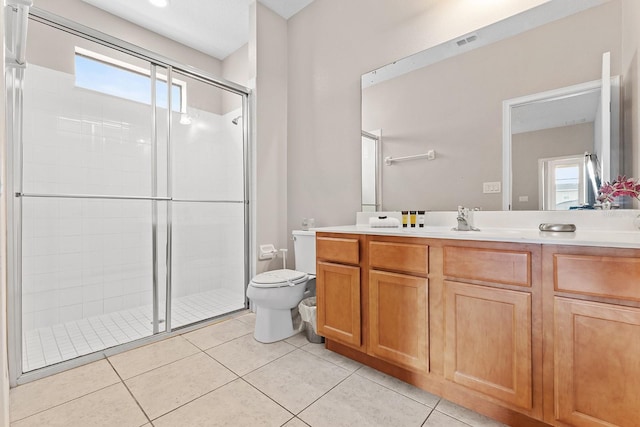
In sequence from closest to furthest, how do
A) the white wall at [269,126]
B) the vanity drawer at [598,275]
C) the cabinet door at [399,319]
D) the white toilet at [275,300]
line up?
the vanity drawer at [598,275] → the cabinet door at [399,319] → the white toilet at [275,300] → the white wall at [269,126]

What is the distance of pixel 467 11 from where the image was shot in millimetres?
1871

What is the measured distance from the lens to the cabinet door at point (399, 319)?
149 cm

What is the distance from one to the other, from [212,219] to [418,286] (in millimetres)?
2217

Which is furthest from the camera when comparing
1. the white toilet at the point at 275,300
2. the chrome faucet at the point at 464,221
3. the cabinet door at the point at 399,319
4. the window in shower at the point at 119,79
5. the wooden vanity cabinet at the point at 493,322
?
the window in shower at the point at 119,79

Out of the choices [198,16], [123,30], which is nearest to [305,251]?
[198,16]

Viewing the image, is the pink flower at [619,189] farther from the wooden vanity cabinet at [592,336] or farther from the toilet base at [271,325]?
the toilet base at [271,325]

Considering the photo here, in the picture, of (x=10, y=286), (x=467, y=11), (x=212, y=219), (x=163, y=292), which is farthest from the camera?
(x=212, y=219)

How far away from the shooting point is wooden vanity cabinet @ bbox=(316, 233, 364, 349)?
5.78 ft

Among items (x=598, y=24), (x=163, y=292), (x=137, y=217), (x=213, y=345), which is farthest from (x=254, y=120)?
(x=598, y=24)

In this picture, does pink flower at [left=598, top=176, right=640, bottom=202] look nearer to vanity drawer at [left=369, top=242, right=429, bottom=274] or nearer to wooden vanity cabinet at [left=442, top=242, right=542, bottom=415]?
wooden vanity cabinet at [left=442, top=242, right=542, bottom=415]

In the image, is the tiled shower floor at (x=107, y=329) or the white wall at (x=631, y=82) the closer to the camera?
the white wall at (x=631, y=82)

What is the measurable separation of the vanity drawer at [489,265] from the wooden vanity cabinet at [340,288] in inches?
20.6

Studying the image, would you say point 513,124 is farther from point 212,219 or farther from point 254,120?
point 212,219

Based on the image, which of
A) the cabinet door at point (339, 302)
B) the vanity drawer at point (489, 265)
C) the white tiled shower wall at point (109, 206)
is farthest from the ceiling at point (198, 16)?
the vanity drawer at point (489, 265)
